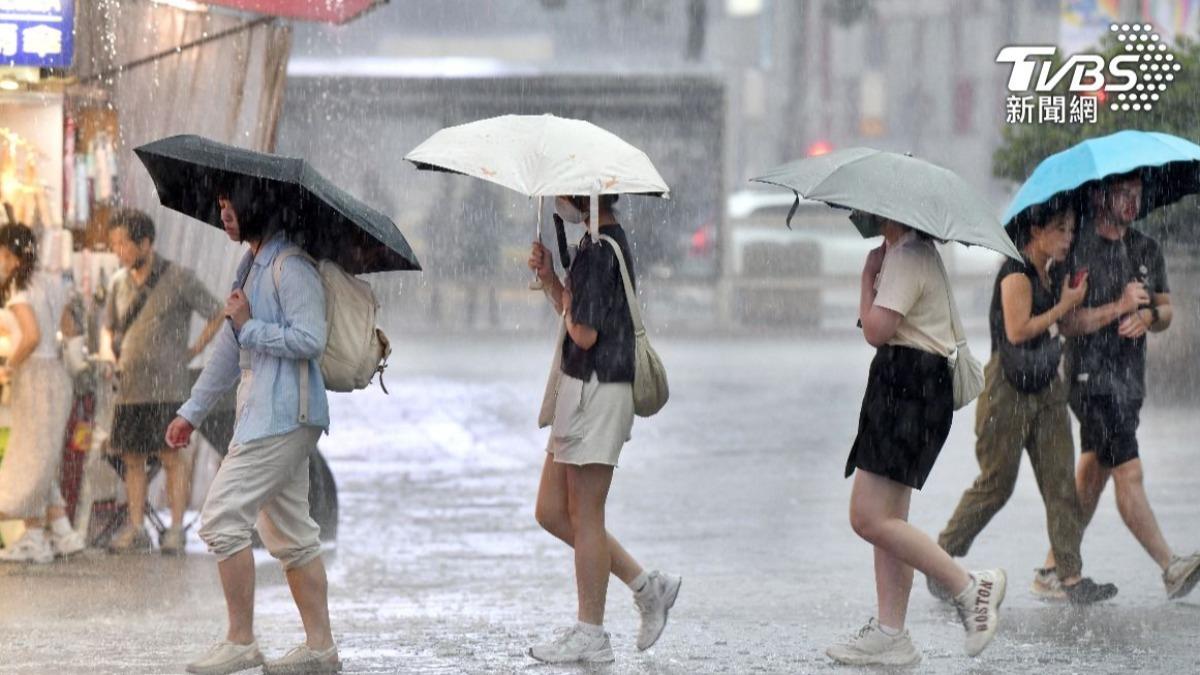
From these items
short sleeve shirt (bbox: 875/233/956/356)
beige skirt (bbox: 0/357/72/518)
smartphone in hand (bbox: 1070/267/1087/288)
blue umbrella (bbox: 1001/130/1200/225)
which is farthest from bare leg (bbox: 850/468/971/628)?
beige skirt (bbox: 0/357/72/518)

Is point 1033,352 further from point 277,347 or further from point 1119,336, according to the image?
point 277,347

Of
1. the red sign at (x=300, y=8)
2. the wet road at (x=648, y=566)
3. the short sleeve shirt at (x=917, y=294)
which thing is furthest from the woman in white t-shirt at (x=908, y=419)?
the red sign at (x=300, y=8)

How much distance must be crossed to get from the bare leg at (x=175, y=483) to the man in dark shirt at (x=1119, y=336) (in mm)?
4194

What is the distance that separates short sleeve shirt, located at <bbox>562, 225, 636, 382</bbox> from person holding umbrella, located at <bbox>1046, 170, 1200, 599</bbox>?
213cm

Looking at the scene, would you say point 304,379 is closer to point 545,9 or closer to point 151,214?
point 151,214

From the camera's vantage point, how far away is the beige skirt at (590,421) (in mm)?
6188

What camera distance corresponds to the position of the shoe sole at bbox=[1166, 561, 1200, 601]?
7.31 m

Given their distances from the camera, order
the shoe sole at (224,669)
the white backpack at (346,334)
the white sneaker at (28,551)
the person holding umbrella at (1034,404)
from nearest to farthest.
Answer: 1. the shoe sole at (224,669)
2. the white backpack at (346,334)
3. the person holding umbrella at (1034,404)
4. the white sneaker at (28,551)

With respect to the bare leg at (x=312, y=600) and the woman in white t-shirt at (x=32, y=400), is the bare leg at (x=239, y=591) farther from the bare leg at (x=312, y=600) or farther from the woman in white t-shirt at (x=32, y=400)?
the woman in white t-shirt at (x=32, y=400)

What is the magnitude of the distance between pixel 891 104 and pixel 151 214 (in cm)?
2991

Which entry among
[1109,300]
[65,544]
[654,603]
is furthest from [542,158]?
[65,544]

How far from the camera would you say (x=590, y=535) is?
6336 millimetres

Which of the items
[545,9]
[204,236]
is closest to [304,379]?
[204,236]

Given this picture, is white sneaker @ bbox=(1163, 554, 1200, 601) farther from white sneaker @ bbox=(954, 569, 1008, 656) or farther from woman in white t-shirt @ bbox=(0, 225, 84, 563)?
woman in white t-shirt @ bbox=(0, 225, 84, 563)
